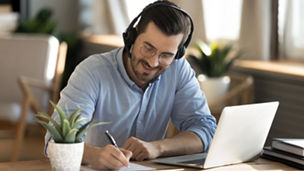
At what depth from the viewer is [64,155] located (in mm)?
1759

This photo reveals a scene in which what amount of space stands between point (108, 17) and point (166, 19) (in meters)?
4.68

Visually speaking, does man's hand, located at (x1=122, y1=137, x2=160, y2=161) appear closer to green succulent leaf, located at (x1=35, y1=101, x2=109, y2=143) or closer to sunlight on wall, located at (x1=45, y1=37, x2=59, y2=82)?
green succulent leaf, located at (x1=35, y1=101, x2=109, y2=143)

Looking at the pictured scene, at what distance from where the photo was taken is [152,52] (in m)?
2.20

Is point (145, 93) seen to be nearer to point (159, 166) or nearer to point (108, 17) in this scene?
point (159, 166)

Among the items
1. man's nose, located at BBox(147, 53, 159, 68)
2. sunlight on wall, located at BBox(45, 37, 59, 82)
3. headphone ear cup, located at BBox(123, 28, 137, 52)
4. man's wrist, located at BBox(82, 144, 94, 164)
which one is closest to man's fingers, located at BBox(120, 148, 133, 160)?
man's wrist, located at BBox(82, 144, 94, 164)

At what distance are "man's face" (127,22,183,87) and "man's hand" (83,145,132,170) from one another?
1.30ft

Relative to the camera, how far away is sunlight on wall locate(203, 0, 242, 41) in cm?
498

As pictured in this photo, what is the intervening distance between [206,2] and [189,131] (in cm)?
298

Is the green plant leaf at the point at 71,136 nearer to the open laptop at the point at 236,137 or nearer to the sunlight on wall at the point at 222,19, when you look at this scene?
the open laptop at the point at 236,137

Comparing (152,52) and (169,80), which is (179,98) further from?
(152,52)

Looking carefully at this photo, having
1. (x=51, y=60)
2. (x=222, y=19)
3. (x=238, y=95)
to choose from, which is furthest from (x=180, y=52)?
(x=222, y=19)

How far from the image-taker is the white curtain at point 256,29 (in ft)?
14.1

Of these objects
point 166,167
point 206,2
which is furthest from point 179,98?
point 206,2

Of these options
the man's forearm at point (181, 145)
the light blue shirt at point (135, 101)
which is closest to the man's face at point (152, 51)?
the light blue shirt at point (135, 101)
